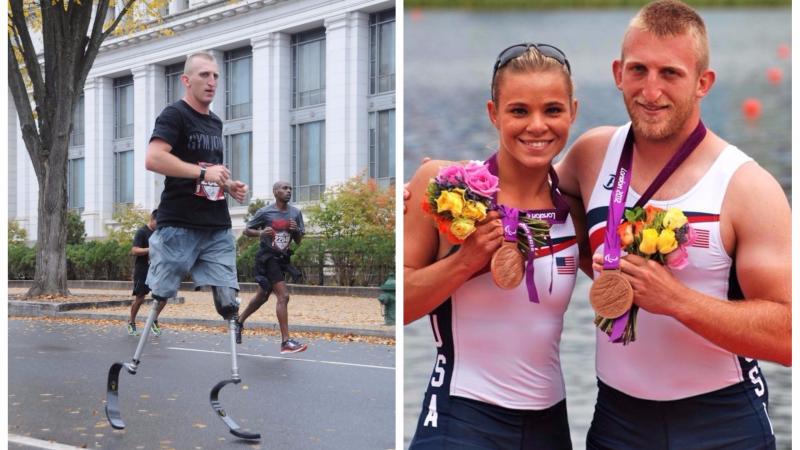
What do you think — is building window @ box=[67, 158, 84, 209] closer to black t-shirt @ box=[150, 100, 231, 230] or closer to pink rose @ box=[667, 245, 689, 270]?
black t-shirt @ box=[150, 100, 231, 230]

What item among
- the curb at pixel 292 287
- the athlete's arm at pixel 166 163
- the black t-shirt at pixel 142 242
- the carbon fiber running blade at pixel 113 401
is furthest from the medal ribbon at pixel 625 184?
the curb at pixel 292 287

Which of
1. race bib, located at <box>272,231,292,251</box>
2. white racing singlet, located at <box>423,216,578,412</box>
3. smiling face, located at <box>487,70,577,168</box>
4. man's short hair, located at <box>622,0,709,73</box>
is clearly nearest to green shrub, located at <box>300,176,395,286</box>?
race bib, located at <box>272,231,292,251</box>

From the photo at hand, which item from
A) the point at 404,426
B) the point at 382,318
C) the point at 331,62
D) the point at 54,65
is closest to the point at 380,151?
the point at 331,62

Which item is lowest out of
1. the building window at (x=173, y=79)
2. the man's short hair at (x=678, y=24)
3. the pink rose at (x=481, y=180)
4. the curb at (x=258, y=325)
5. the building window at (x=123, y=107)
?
the curb at (x=258, y=325)

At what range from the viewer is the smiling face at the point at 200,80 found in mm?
3869

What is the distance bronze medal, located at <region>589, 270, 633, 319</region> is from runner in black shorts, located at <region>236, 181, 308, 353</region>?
415 centimetres

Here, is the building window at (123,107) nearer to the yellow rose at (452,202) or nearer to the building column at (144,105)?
the building column at (144,105)

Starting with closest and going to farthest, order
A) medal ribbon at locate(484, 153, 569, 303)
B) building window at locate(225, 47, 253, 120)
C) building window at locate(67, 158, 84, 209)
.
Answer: medal ribbon at locate(484, 153, 569, 303) < building window at locate(67, 158, 84, 209) < building window at locate(225, 47, 253, 120)

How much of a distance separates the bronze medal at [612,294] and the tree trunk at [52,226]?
18.4ft

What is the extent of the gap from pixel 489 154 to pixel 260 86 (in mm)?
12922

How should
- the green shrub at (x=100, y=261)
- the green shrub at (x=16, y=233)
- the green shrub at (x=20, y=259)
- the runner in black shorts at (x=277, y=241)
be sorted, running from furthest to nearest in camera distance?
the green shrub at (x=100, y=261), the green shrub at (x=20, y=259), the green shrub at (x=16, y=233), the runner in black shorts at (x=277, y=241)

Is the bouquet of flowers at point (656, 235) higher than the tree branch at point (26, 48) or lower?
lower

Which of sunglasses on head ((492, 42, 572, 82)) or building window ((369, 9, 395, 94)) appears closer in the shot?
sunglasses on head ((492, 42, 572, 82))

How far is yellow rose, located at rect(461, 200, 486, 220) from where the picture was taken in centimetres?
192
